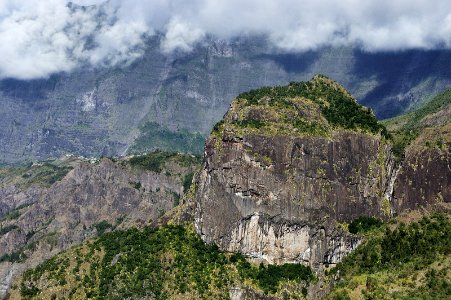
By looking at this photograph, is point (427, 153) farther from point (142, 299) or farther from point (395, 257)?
point (142, 299)

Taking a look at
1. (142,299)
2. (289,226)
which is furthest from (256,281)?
(142,299)


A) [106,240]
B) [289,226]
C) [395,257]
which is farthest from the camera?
[106,240]

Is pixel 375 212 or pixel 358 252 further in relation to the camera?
pixel 375 212

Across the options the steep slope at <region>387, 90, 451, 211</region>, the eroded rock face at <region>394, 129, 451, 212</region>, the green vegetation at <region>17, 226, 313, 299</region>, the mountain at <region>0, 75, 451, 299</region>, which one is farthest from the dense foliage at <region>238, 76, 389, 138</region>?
the green vegetation at <region>17, 226, 313, 299</region>

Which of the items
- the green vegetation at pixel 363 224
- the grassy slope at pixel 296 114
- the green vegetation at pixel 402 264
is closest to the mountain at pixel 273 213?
the green vegetation at pixel 363 224

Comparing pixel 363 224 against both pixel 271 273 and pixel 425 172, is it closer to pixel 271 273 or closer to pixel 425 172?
pixel 425 172

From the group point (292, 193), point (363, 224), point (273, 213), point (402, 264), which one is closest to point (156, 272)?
point (273, 213)

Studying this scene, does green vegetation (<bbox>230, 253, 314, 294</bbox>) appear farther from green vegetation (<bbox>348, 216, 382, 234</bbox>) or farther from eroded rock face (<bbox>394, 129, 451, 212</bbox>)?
eroded rock face (<bbox>394, 129, 451, 212</bbox>)

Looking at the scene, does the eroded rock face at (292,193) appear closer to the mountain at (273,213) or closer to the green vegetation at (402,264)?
the mountain at (273,213)
